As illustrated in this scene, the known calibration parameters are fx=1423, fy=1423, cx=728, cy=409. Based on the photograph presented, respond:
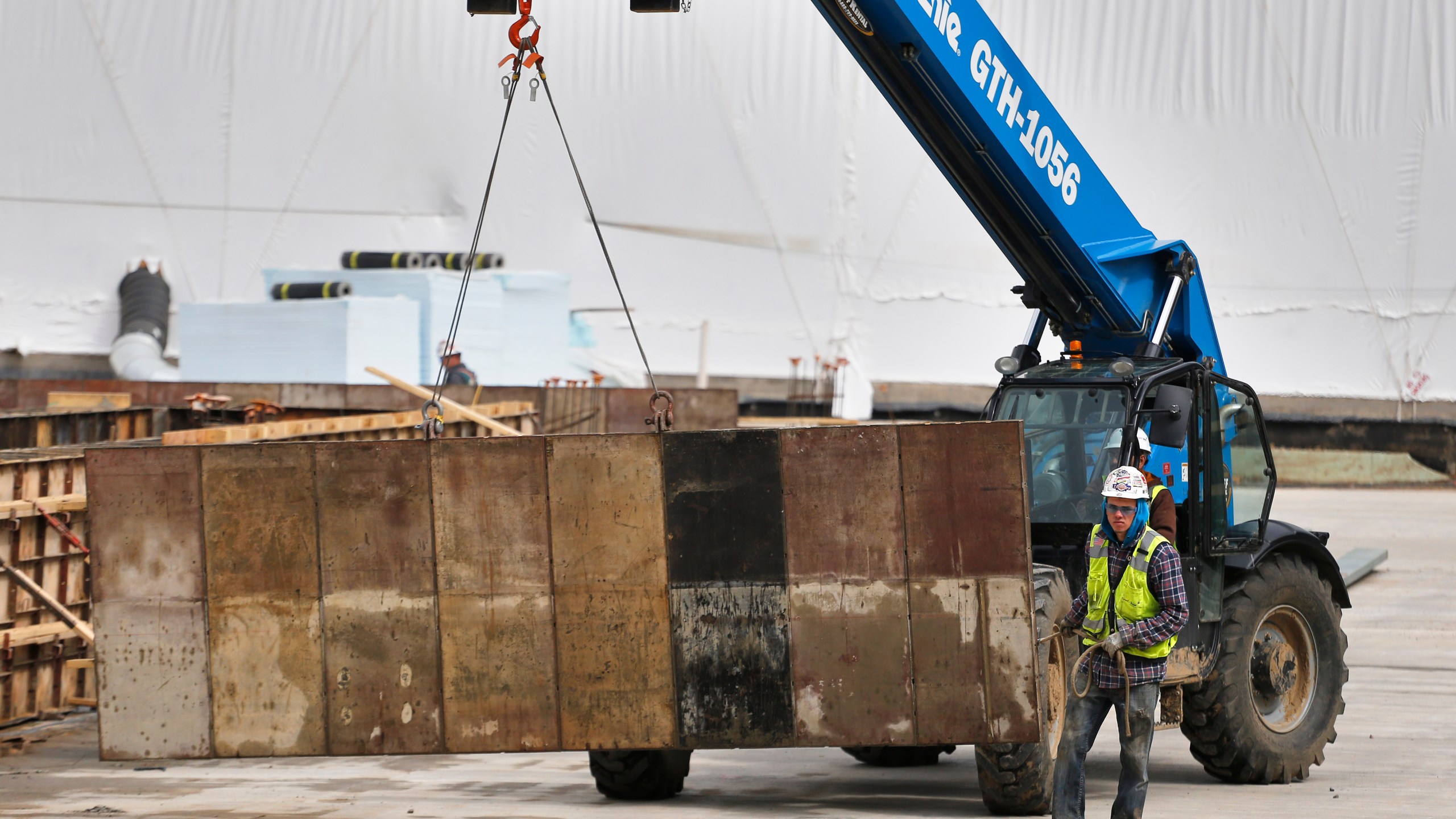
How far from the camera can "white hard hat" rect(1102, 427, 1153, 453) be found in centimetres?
738

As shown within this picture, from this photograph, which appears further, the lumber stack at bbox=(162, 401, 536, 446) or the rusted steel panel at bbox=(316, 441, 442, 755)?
the lumber stack at bbox=(162, 401, 536, 446)

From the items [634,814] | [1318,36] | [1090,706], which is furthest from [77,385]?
[1318,36]

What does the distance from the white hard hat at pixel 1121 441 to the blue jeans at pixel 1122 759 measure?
166cm

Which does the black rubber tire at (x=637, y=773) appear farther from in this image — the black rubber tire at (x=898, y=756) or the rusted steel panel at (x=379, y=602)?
the rusted steel panel at (x=379, y=602)

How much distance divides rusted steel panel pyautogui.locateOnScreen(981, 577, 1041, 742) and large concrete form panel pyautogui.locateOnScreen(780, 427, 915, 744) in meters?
0.36

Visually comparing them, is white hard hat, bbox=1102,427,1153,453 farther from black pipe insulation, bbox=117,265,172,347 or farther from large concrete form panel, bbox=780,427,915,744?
black pipe insulation, bbox=117,265,172,347

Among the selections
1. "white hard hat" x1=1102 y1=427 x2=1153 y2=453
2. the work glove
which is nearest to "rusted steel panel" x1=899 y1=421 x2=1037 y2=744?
the work glove

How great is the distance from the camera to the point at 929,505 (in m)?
6.26

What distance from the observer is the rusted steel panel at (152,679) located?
6352 millimetres

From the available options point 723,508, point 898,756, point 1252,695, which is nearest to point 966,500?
point 723,508

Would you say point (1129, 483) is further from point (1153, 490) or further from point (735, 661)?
point (735, 661)

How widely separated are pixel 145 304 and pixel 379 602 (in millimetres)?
34295

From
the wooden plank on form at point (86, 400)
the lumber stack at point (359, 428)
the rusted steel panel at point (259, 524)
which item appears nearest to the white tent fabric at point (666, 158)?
the wooden plank on form at point (86, 400)

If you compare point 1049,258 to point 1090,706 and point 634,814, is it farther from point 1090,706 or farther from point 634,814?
point 634,814
